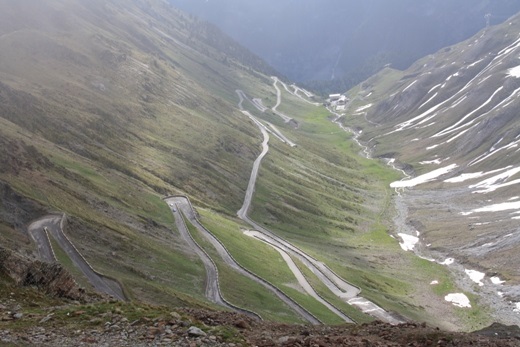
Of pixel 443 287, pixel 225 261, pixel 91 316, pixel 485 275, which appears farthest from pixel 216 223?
pixel 91 316

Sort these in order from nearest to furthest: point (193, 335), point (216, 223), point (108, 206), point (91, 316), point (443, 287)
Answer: point (193, 335)
point (91, 316)
point (108, 206)
point (216, 223)
point (443, 287)

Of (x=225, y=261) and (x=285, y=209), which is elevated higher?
(x=285, y=209)

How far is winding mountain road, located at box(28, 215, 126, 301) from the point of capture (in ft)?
160

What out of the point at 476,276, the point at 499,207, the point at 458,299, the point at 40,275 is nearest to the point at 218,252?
the point at 40,275

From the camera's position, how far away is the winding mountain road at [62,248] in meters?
48.8

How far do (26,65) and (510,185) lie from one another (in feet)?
523

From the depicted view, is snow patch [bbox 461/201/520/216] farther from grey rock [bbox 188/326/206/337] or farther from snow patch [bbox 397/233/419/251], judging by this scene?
grey rock [bbox 188/326/206/337]

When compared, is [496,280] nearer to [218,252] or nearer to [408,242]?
[408,242]

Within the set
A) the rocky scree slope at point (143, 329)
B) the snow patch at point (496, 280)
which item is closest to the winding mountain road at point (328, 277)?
the snow patch at point (496, 280)

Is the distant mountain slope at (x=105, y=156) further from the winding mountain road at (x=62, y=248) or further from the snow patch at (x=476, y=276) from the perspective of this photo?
the snow patch at (x=476, y=276)

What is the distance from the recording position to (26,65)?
147m

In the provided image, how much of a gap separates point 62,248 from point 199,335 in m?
35.8

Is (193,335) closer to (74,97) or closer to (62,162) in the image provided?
(62,162)

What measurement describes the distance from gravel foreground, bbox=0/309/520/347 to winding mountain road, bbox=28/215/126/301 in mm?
20479
